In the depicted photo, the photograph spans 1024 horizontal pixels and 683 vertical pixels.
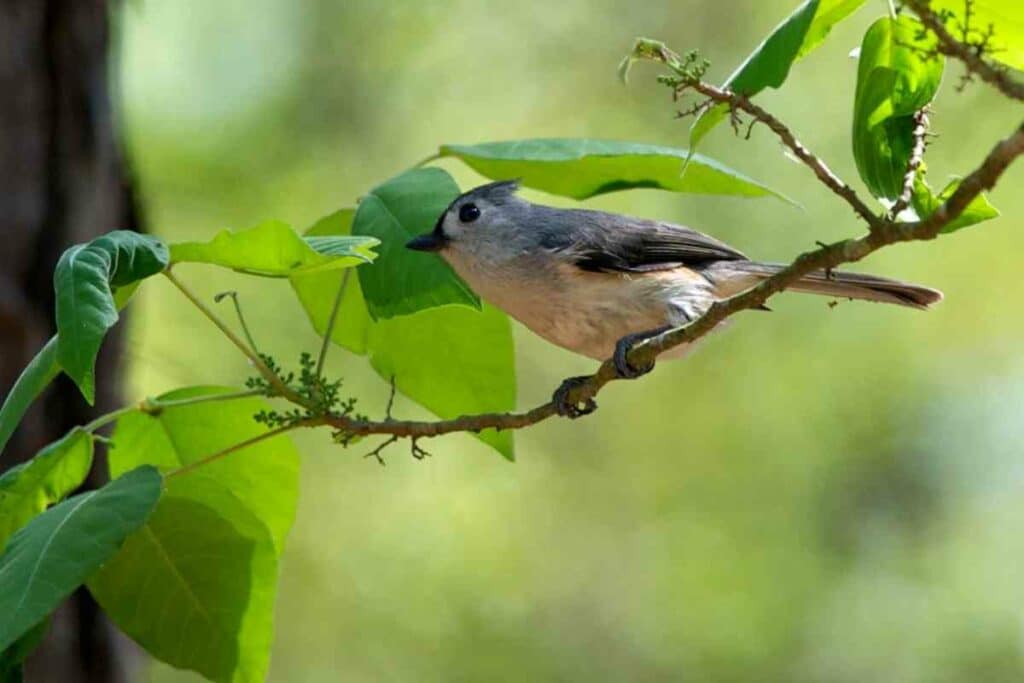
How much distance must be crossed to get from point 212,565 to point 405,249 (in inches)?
22.1

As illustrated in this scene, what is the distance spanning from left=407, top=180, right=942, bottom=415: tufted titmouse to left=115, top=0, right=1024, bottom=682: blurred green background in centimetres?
281

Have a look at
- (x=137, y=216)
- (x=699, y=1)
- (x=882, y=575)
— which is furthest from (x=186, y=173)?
(x=882, y=575)

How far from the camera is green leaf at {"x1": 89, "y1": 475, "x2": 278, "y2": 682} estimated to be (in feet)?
6.21

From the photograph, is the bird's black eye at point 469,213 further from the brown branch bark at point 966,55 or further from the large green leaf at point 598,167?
the brown branch bark at point 966,55

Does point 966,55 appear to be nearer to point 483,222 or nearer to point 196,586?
point 196,586

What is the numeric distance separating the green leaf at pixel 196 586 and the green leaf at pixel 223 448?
52mm

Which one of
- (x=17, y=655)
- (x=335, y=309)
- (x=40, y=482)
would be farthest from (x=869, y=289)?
(x=17, y=655)

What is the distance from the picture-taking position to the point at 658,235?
10.6 ft

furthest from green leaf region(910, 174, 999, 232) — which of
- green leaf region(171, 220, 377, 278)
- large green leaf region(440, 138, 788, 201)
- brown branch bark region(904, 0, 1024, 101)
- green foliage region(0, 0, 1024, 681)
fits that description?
green leaf region(171, 220, 377, 278)

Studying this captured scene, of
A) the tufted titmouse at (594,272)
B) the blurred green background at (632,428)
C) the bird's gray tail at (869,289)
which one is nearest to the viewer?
the bird's gray tail at (869,289)

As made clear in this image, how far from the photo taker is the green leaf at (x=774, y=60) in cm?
146

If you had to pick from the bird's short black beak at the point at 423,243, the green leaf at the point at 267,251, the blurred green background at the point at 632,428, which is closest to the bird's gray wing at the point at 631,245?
the bird's short black beak at the point at 423,243

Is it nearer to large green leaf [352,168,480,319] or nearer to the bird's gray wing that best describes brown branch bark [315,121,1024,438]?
large green leaf [352,168,480,319]

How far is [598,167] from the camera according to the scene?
6.50 ft
